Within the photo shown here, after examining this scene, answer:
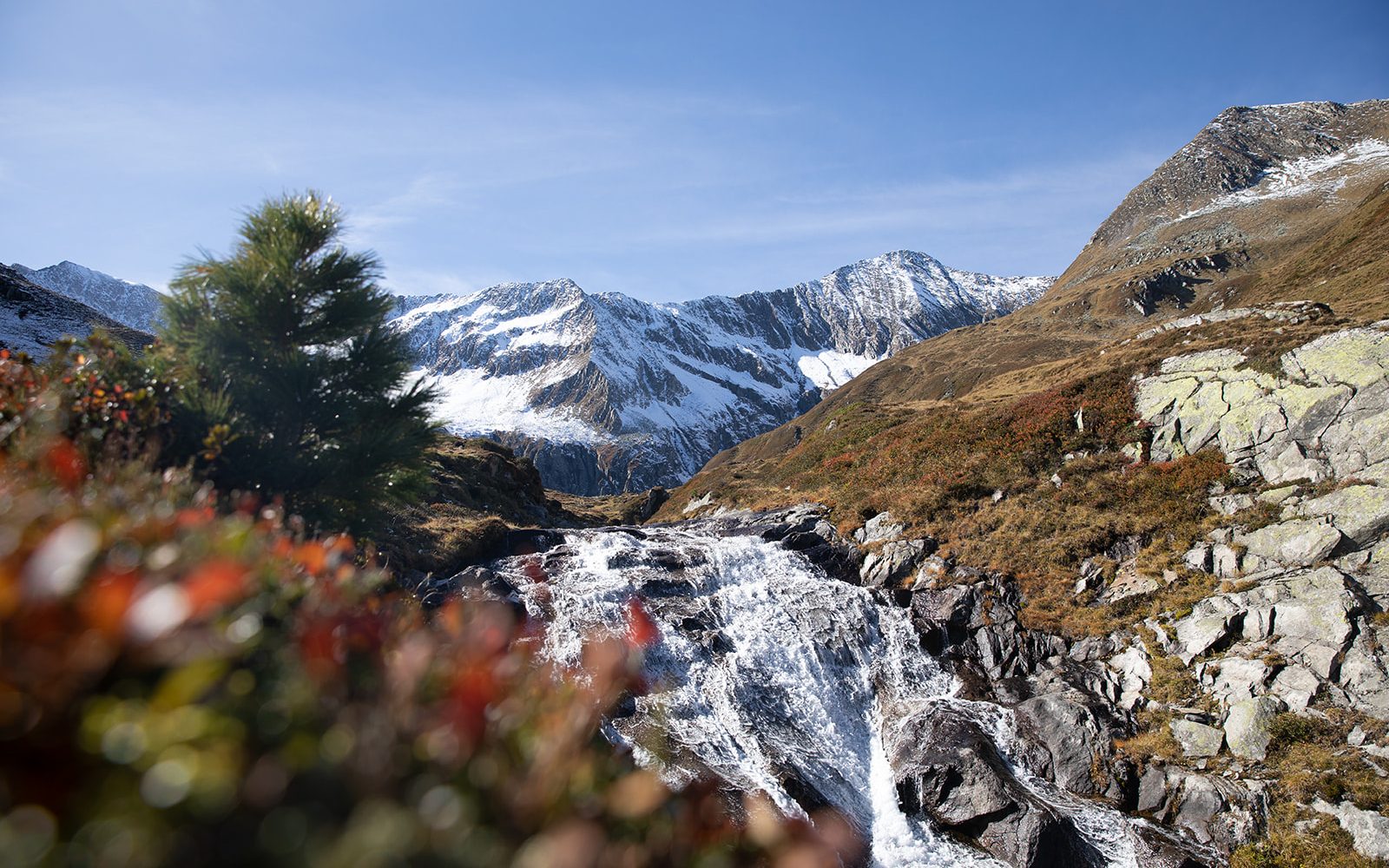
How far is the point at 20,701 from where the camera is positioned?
1.80 m

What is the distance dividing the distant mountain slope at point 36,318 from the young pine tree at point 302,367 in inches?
1047

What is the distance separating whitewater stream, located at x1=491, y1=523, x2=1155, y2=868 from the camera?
14938 millimetres

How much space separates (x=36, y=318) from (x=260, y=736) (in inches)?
2087

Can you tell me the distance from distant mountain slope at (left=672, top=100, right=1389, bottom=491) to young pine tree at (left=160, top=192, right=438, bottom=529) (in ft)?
110

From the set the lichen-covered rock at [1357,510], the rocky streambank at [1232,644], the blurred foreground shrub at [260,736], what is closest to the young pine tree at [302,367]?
the blurred foreground shrub at [260,736]

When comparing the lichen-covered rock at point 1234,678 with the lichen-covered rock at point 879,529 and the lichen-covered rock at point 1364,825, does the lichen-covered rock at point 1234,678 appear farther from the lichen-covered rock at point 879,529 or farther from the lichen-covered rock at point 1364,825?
the lichen-covered rock at point 879,529

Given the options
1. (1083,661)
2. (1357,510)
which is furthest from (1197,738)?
(1357,510)

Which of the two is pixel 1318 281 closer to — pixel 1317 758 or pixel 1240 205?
pixel 1317 758

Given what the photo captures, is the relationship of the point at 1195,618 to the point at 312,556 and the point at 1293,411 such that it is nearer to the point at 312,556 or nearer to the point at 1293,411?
the point at 1293,411

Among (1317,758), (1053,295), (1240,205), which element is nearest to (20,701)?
(1317,758)

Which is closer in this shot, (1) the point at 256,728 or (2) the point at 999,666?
(1) the point at 256,728

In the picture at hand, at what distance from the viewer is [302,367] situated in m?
13.4

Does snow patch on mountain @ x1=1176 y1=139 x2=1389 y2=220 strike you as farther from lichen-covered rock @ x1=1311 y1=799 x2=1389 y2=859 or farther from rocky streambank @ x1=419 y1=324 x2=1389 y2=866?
lichen-covered rock @ x1=1311 y1=799 x2=1389 y2=859

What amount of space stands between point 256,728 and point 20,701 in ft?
2.12
